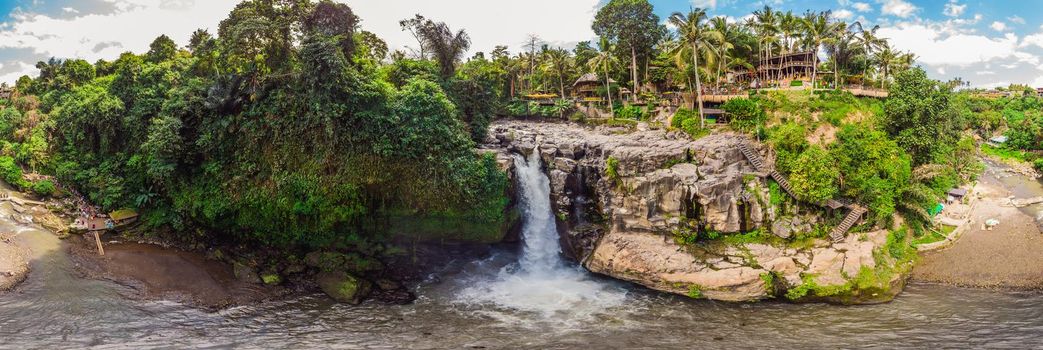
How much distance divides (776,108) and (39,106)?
68.4m

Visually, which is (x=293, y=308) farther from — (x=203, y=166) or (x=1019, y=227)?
(x=1019, y=227)

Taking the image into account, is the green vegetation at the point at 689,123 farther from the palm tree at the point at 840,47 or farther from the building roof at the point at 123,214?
the building roof at the point at 123,214

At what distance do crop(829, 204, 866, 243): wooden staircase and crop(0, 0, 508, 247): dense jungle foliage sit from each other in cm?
1896

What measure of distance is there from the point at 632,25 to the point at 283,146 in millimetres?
34257

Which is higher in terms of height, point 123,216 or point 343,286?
point 123,216

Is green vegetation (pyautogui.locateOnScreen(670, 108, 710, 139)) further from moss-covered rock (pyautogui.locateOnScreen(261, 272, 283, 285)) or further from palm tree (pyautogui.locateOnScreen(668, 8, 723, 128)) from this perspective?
moss-covered rock (pyautogui.locateOnScreen(261, 272, 283, 285))

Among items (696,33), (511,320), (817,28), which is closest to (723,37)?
(696,33)

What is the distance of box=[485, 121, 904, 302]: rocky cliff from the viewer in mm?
26594

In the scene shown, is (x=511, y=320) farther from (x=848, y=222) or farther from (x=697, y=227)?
(x=848, y=222)

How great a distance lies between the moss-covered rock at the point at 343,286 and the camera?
A: 26403 millimetres

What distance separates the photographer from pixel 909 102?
1372 inches

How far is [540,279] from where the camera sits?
29.6 metres

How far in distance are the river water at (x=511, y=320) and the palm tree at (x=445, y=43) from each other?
19920 millimetres

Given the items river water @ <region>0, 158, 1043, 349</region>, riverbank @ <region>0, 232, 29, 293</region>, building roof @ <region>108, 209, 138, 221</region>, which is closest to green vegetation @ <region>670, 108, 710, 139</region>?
river water @ <region>0, 158, 1043, 349</region>
